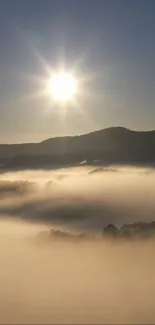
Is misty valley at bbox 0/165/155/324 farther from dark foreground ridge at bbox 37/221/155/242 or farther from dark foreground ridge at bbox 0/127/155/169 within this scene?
dark foreground ridge at bbox 0/127/155/169

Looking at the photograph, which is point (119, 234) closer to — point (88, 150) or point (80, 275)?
point (80, 275)

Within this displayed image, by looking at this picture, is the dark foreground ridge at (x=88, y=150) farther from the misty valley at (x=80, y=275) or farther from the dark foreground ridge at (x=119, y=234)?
the dark foreground ridge at (x=119, y=234)

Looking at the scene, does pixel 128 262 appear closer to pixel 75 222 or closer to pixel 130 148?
pixel 75 222

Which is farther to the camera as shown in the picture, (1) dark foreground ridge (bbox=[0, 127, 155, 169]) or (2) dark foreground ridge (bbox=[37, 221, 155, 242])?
(1) dark foreground ridge (bbox=[0, 127, 155, 169])

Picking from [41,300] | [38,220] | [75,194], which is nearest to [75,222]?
[38,220]

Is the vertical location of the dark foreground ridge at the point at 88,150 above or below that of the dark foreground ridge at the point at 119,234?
above

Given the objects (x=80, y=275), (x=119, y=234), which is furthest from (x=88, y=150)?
(x=80, y=275)

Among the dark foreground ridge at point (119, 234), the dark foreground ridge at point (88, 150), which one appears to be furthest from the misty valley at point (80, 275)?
the dark foreground ridge at point (88, 150)

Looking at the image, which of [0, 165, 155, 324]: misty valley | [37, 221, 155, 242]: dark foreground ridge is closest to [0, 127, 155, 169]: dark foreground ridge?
[0, 165, 155, 324]: misty valley
